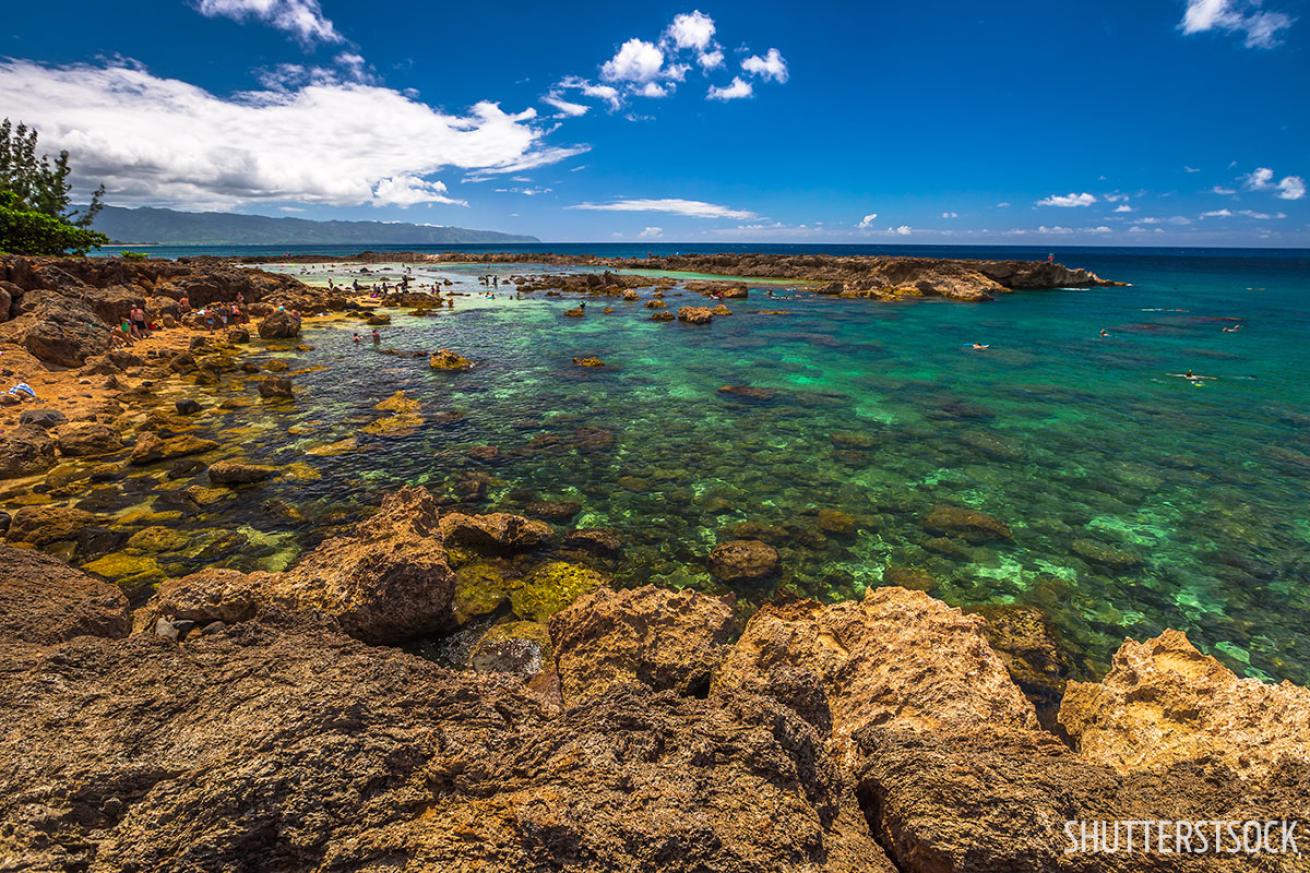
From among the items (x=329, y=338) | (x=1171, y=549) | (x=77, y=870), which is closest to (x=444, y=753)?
(x=77, y=870)

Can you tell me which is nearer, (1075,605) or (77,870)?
(77,870)

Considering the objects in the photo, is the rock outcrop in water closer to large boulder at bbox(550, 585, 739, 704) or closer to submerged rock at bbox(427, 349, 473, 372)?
large boulder at bbox(550, 585, 739, 704)

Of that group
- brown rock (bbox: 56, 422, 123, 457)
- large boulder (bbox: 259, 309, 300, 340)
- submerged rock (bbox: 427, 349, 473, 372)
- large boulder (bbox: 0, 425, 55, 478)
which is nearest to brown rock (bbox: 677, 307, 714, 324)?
submerged rock (bbox: 427, 349, 473, 372)

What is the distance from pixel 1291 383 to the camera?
27.8m

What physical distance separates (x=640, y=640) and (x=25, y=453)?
1882 cm

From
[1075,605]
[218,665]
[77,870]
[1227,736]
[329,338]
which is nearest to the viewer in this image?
[77,870]

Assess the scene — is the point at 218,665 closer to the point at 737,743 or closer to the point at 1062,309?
the point at 737,743

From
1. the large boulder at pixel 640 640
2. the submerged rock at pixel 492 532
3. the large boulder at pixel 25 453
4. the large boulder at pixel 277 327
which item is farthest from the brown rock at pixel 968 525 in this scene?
the large boulder at pixel 277 327

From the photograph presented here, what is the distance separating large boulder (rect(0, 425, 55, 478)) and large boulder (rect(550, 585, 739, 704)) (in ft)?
55.4

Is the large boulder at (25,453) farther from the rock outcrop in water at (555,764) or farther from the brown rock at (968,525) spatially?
the brown rock at (968,525)

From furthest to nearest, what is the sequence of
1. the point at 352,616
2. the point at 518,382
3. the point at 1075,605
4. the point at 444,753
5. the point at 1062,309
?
the point at 1062,309
the point at 518,382
the point at 1075,605
the point at 352,616
the point at 444,753

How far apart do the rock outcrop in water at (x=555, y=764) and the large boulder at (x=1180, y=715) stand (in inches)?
1.1

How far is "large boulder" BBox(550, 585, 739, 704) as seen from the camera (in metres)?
7.17

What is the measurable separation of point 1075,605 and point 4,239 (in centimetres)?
6513
